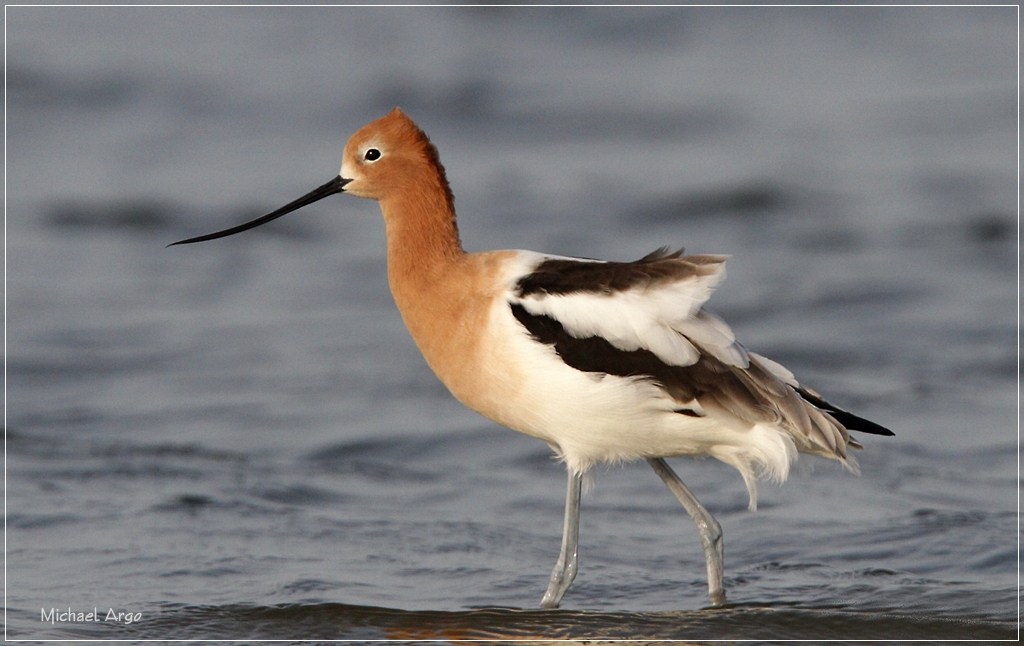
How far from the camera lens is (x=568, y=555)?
6941 mm

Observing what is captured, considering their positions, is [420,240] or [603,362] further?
[420,240]

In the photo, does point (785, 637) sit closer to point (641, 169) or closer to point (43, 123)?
point (641, 169)

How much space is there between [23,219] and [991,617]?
37.9ft

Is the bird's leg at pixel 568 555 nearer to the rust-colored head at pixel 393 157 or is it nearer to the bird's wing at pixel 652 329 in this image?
the bird's wing at pixel 652 329

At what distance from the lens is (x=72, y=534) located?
7.90m

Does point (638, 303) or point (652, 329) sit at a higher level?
point (638, 303)

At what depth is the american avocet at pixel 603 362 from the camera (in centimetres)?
646

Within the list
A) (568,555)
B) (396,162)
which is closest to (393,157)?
(396,162)

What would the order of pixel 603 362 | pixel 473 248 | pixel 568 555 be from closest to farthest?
pixel 603 362 < pixel 568 555 < pixel 473 248

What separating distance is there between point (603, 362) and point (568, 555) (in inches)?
43.7

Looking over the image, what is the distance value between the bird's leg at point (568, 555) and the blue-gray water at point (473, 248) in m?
0.11

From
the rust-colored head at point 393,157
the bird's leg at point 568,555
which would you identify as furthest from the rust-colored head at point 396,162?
the bird's leg at point 568,555

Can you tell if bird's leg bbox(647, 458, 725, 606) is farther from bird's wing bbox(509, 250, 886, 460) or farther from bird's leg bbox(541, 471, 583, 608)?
bird's wing bbox(509, 250, 886, 460)

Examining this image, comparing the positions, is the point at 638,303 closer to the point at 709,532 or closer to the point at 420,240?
the point at 420,240
